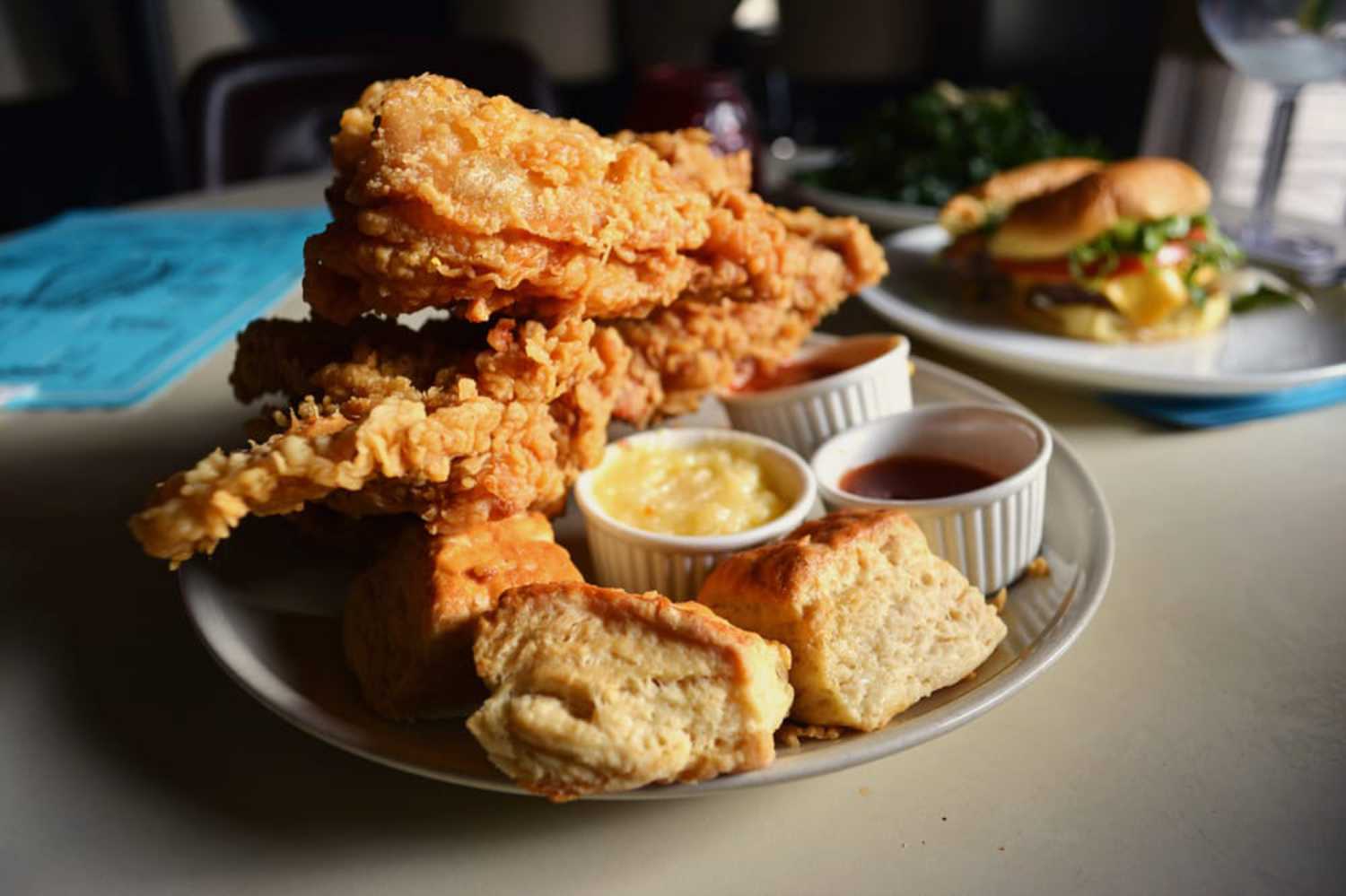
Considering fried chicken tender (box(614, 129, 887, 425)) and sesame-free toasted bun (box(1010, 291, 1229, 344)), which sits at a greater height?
fried chicken tender (box(614, 129, 887, 425))

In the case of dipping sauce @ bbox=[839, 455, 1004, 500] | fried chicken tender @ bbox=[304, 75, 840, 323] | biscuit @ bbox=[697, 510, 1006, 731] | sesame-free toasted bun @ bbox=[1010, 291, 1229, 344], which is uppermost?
fried chicken tender @ bbox=[304, 75, 840, 323]

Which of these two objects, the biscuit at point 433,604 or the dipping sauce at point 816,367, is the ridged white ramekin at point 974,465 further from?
the biscuit at point 433,604

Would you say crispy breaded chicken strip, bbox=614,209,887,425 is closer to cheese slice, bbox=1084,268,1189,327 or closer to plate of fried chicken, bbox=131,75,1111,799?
plate of fried chicken, bbox=131,75,1111,799

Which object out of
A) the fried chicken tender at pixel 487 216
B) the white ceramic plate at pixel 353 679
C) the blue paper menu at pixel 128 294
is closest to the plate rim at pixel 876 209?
the white ceramic plate at pixel 353 679

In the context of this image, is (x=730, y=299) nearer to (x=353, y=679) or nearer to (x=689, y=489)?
(x=689, y=489)

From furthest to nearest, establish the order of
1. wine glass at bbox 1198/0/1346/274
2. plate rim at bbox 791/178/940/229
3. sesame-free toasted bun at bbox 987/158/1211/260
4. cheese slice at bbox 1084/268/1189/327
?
1. plate rim at bbox 791/178/940/229
2. wine glass at bbox 1198/0/1346/274
3. sesame-free toasted bun at bbox 987/158/1211/260
4. cheese slice at bbox 1084/268/1189/327

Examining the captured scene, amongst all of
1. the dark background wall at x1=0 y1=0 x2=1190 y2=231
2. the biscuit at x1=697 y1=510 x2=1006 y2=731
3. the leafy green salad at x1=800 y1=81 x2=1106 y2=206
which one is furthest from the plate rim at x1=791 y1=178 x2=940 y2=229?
the dark background wall at x1=0 y1=0 x2=1190 y2=231

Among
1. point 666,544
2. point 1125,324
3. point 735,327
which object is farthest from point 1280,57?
point 666,544
